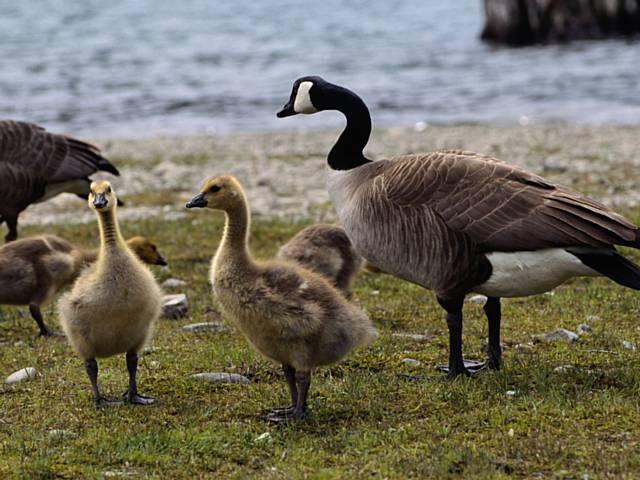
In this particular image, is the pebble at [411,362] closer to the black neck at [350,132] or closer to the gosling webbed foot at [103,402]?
the black neck at [350,132]

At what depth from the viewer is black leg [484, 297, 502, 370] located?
26.8 feet

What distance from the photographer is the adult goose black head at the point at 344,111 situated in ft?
29.2

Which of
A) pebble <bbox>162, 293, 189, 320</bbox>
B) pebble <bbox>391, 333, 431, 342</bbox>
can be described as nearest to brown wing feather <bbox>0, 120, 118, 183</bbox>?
pebble <bbox>162, 293, 189, 320</bbox>

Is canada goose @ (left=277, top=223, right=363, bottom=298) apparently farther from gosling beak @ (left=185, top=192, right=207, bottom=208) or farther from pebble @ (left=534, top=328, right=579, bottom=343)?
gosling beak @ (left=185, top=192, right=207, bottom=208)

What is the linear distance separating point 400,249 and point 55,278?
389 centimetres

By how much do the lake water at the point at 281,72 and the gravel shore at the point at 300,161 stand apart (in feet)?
11.6

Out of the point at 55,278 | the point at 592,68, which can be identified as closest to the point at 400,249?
the point at 55,278

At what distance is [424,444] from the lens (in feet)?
21.0

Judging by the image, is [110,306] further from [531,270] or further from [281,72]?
[281,72]

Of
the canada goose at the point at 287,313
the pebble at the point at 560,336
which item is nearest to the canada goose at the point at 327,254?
the pebble at the point at 560,336

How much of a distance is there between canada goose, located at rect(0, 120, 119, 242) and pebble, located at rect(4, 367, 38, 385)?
5325 mm

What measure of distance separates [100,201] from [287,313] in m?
1.68

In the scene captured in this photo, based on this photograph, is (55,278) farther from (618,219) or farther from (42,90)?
(42,90)

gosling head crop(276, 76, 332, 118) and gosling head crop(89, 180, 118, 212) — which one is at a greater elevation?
gosling head crop(276, 76, 332, 118)
